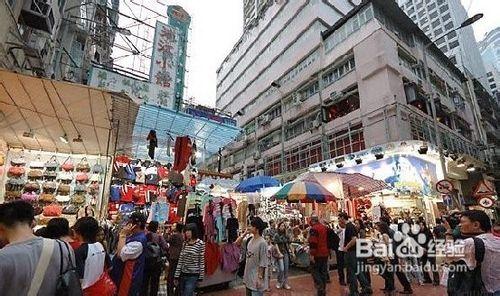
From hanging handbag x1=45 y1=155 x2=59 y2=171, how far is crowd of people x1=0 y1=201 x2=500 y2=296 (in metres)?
6.57

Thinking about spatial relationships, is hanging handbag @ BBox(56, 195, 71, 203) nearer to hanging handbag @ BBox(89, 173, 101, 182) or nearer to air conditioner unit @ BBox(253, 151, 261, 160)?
hanging handbag @ BBox(89, 173, 101, 182)

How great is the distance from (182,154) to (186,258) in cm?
A: 463

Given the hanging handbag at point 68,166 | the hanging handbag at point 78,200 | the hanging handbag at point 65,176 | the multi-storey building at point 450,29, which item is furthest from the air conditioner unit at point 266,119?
the multi-storey building at point 450,29

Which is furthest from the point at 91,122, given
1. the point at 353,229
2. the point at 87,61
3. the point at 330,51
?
the point at 330,51

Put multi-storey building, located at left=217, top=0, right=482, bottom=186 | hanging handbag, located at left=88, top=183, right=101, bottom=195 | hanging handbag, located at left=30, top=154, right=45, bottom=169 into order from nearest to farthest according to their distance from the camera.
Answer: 1. hanging handbag, located at left=30, top=154, right=45, bottom=169
2. hanging handbag, located at left=88, top=183, right=101, bottom=195
3. multi-storey building, located at left=217, top=0, right=482, bottom=186

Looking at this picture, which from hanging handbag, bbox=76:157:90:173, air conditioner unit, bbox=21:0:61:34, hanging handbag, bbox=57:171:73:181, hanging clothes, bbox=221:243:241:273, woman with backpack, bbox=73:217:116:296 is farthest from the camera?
hanging handbag, bbox=76:157:90:173

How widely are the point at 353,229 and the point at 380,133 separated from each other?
36.3ft

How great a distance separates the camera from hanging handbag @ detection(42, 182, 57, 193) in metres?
9.88

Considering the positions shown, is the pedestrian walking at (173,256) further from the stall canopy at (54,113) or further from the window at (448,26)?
the window at (448,26)

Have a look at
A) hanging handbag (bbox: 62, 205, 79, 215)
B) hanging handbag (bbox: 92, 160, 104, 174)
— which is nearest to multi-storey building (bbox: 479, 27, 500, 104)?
hanging handbag (bbox: 92, 160, 104, 174)

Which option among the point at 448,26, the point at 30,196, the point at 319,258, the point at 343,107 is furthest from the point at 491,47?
the point at 30,196

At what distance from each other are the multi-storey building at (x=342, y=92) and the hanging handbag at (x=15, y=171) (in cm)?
1534

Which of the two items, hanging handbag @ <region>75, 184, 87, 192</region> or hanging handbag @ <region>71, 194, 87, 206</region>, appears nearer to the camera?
hanging handbag @ <region>71, 194, 87, 206</region>

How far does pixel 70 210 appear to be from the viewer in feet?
32.3
